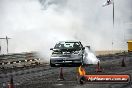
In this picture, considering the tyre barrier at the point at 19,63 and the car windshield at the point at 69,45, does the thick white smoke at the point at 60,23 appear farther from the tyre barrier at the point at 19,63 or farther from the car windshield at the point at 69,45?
the car windshield at the point at 69,45

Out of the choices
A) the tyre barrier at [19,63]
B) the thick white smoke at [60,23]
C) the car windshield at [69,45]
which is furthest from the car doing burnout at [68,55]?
the thick white smoke at [60,23]

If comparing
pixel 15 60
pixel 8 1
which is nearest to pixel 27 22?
pixel 8 1

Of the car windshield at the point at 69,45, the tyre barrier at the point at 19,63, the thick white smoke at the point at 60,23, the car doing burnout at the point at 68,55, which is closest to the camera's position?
the car doing burnout at the point at 68,55

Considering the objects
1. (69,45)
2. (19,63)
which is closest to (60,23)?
(19,63)

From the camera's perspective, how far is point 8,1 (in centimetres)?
5959

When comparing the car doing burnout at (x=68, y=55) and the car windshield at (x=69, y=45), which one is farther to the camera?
the car windshield at (x=69, y=45)

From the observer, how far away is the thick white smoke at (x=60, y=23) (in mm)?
50344

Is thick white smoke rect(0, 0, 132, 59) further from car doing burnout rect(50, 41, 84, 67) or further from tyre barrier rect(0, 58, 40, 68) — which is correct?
car doing burnout rect(50, 41, 84, 67)

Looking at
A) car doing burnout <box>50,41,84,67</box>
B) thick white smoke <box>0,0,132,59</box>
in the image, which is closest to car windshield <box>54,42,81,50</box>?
car doing burnout <box>50,41,84,67</box>

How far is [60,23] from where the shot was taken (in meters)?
57.7

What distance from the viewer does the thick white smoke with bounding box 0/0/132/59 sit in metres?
50.3

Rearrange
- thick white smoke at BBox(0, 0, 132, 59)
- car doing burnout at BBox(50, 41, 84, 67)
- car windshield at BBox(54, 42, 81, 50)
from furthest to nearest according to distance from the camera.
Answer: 1. thick white smoke at BBox(0, 0, 132, 59)
2. car windshield at BBox(54, 42, 81, 50)
3. car doing burnout at BBox(50, 41, 84, 67)

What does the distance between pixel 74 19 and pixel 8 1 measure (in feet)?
30.3

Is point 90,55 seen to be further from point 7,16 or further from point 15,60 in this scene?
point 7,16
